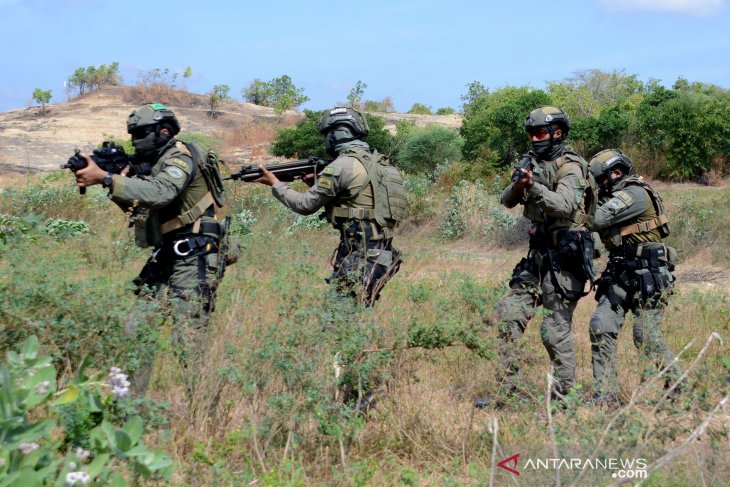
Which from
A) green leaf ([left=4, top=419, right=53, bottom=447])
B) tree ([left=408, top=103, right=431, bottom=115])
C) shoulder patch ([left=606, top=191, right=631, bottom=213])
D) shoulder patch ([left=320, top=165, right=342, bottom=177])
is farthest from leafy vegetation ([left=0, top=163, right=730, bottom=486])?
tree ([left=408, top=103, right=431, bottom=115])

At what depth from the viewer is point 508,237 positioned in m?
14.5

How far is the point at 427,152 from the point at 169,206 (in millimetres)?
18763

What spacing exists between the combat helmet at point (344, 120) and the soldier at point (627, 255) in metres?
1.75

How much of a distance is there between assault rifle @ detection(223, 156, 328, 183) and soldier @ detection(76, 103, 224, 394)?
2.12 feet

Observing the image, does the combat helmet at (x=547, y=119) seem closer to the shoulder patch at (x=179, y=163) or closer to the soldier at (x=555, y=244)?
the soldier at (x=555, y=244)

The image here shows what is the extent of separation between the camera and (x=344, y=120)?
18.3 ft

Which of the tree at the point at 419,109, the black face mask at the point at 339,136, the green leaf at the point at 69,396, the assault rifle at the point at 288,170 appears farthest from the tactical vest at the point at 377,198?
the tree at the point at 419,109

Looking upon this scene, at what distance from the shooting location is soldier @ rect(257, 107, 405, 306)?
5348 millimetres

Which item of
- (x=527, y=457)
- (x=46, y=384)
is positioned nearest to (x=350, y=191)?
(x=527, y=457)

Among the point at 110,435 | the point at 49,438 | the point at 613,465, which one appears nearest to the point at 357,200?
the point at 613,465

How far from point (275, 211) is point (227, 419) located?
29.6 ft

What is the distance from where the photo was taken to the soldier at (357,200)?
5.35m

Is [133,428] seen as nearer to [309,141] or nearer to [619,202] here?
[619,202]

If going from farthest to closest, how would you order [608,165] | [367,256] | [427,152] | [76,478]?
[427,152], [608,165], [367,256], [76,478]
